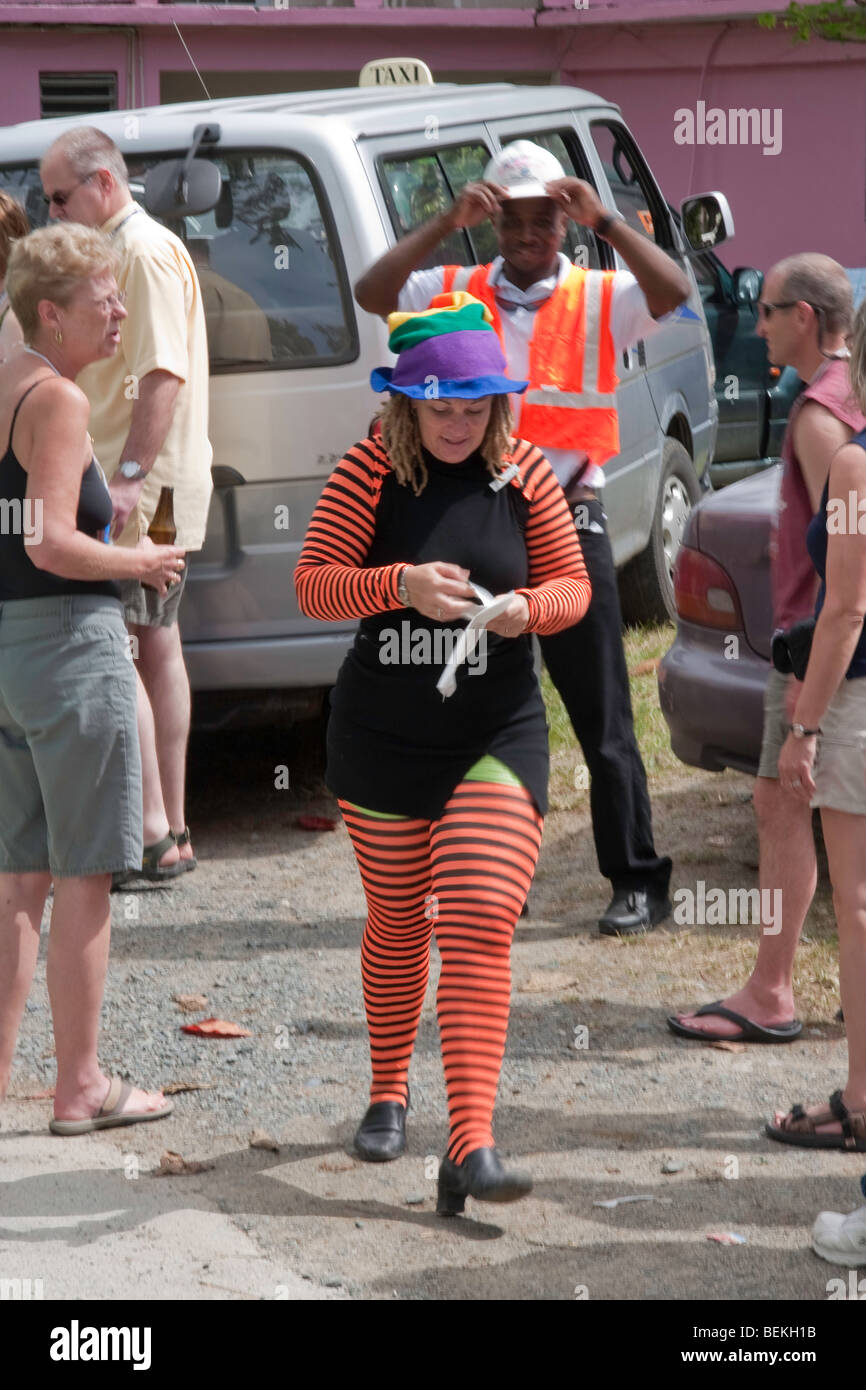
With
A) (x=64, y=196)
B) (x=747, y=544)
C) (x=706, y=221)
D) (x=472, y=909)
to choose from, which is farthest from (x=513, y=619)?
(x=706, y=221)

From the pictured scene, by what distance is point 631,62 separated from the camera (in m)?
23.9

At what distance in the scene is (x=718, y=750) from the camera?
5648 mm

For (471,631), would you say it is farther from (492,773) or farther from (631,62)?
(631,62)

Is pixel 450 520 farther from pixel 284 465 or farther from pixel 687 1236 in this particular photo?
pixel 284 465

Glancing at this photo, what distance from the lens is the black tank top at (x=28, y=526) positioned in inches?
155

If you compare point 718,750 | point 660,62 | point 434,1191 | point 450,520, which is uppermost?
point 660,62

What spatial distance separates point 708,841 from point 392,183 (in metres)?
2.55

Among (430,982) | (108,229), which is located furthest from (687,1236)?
(108,229)

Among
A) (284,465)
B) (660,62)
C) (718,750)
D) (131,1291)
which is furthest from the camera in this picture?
(660,62)

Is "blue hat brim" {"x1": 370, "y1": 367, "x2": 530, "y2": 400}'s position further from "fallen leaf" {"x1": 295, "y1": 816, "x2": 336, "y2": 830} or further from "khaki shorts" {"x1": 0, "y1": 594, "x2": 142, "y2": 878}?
"fallen leaf" {"x1": 295, "y1": 816, "x2": 336, "y2": 830}

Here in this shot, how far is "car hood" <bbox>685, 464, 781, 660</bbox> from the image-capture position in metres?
5.54

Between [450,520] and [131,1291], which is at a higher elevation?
[450,520]

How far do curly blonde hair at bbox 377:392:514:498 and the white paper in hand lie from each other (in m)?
A: 0.32

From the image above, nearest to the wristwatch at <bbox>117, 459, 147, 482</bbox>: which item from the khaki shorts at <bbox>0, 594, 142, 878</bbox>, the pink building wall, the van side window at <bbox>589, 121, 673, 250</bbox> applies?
the khaki shorts at <bbox>0, 594, 142, 878</bbox>
